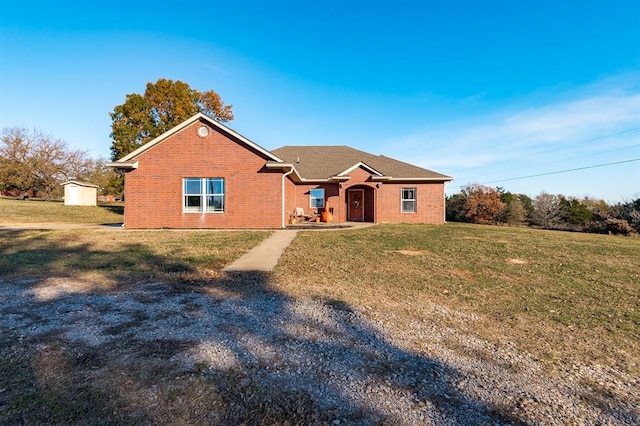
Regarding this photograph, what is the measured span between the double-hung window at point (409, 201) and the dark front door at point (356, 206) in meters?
2.53

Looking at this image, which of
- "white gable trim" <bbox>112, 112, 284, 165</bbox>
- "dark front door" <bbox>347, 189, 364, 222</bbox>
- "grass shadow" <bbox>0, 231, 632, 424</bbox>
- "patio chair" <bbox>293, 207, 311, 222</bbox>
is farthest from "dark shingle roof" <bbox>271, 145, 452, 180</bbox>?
"grass shadow" <bbox>0, 231, 632, 424</bbox>

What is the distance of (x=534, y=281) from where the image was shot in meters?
6.26

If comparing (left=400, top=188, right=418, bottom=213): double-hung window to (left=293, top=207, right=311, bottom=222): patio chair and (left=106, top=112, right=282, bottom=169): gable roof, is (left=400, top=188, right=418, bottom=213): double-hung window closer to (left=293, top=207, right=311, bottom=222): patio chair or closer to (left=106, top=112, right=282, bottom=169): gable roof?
(left=293, top=207, right=311, bottom=222): patio chair

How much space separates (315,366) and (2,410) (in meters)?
2.23

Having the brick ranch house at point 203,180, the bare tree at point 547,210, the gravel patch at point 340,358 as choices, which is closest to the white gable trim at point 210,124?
the brick ranch house at point 203,180

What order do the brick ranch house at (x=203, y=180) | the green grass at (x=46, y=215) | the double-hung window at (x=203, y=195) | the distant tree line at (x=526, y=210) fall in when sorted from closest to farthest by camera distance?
the brick ranch house at (x=203, y=180)
the double-hung window at (x=203, y=195)
the green grass at (x=46, y=215)
the distant tree line at (x=526, y=210)

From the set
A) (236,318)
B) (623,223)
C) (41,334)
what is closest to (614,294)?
(236,318)

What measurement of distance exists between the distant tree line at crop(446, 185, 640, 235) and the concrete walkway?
20.6 m

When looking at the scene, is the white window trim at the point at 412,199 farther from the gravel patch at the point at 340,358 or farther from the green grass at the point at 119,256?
the gravel patch at the point at 340,358

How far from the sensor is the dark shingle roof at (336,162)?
20.3 meters

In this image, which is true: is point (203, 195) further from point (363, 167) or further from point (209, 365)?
point (209, 365)

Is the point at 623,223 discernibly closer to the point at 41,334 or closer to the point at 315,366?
the point at 315,366

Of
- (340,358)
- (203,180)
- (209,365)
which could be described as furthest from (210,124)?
(340,358)

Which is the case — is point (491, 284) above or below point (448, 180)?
below
